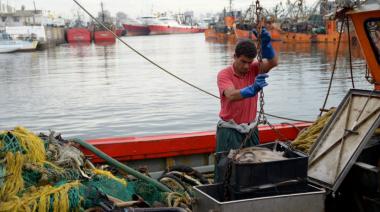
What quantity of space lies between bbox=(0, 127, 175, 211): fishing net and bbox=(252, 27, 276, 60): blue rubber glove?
1674mm

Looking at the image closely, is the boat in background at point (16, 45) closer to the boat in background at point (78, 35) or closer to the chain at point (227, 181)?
the boat in background at point (78, 35)

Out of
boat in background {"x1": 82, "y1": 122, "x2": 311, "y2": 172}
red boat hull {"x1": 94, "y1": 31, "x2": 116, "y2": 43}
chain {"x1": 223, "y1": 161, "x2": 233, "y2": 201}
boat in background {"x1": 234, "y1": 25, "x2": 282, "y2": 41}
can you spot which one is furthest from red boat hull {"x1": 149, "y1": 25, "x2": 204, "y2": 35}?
chain {"x1": 223, "y1": 161, "x2": 233, "y2": 201}

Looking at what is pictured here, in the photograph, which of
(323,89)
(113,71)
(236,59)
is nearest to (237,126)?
(236,59)

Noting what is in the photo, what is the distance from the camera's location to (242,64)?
471 cm

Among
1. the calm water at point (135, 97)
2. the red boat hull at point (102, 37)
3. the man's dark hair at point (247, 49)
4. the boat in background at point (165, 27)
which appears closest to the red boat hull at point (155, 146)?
the man's dark hair at point (247, 49)

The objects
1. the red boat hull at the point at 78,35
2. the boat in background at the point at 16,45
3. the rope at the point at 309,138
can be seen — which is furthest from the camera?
the red boat hull at the point at 78,35

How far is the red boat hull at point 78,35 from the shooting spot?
80.3m

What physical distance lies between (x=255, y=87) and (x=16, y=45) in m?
56.1

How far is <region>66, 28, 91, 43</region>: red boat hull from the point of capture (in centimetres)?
8031

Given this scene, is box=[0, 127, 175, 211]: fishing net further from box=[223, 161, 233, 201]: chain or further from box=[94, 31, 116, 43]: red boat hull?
box=[94, 31, 116, 43]: red boat hull

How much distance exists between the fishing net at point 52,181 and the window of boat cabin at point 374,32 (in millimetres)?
2605

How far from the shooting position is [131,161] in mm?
6242

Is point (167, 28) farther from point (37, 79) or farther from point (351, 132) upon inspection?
point (351, 132)

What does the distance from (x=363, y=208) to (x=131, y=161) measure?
2.84m
